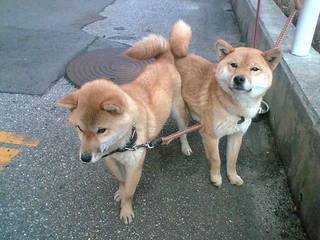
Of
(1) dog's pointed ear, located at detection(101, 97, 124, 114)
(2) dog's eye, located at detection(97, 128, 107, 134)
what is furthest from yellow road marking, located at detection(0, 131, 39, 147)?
(1) dog's pointed ear, located at detection(101, 97, 124, 114)

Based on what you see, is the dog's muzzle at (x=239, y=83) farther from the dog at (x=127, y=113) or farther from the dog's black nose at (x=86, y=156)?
the dog's black nose at (x=86, y=156)

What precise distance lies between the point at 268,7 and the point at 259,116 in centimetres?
259

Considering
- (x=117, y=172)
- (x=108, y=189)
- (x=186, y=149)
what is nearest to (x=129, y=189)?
(x=117, y=172)

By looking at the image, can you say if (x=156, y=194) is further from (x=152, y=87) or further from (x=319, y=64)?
(x=319, y=64)

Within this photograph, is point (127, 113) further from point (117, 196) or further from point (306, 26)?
point (306, 26)

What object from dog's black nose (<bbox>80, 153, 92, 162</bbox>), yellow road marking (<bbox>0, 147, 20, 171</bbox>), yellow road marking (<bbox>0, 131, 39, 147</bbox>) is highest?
dog's black nose (<bbox>80, 153, 92, 162</bbox>)

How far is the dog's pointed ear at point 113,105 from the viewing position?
1.81m

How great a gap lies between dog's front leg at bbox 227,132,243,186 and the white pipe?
1333 millimetres

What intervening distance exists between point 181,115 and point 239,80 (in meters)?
0.93

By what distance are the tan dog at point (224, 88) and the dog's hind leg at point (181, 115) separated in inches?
3.0

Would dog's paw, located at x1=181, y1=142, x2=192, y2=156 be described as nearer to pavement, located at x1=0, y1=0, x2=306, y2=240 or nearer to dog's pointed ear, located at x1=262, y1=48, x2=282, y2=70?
pavement, located at x1=0, y1=0, x2=306, y2=240

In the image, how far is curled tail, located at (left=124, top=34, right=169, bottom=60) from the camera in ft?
9.25

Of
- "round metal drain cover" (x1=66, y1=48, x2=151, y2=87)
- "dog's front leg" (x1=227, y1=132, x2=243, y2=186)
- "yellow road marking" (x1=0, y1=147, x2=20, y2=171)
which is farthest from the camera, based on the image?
"round metal drain cover" (x1=66, y1=48, x2=151, y2=87)

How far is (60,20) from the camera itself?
19.6 ft
